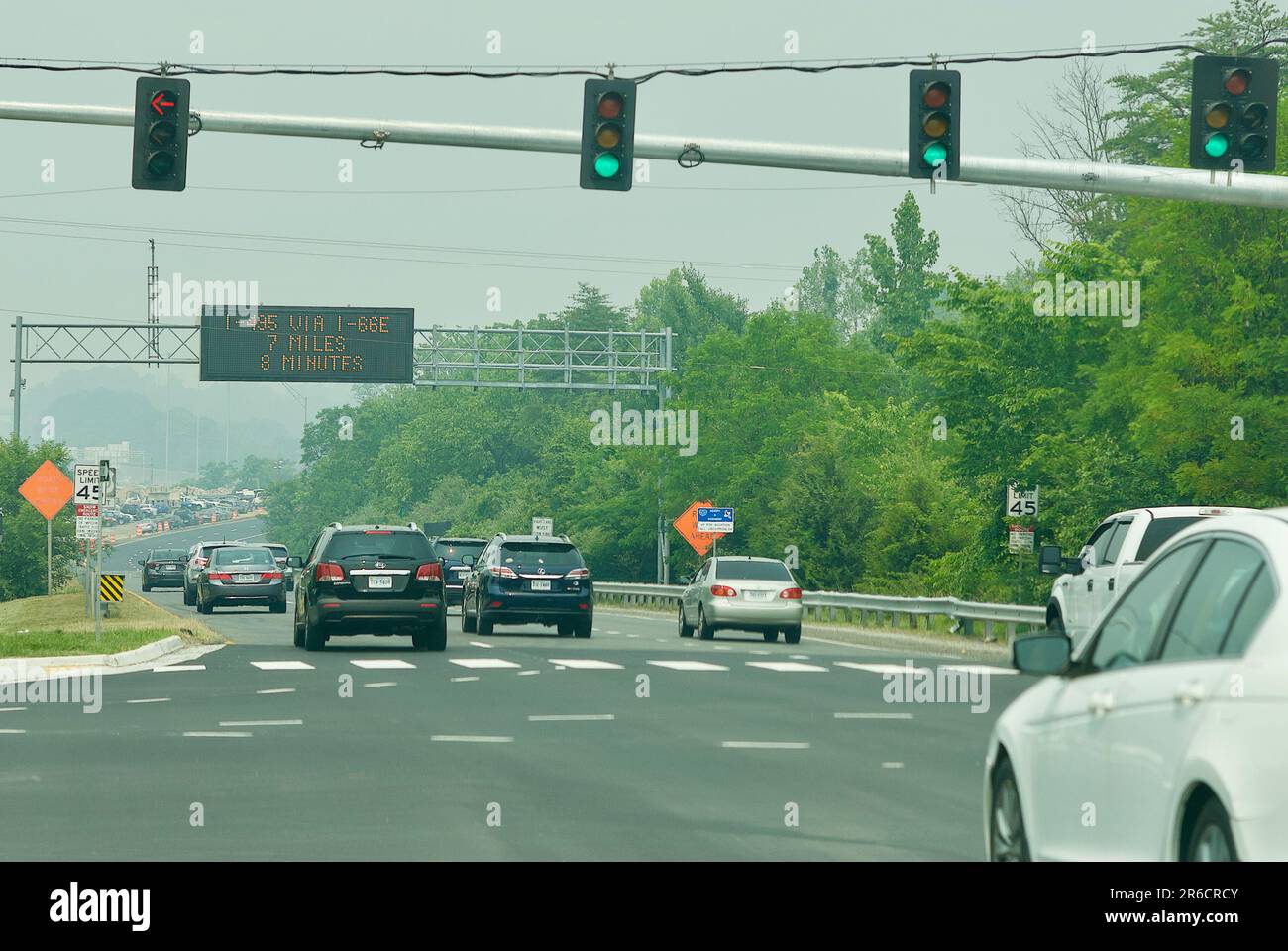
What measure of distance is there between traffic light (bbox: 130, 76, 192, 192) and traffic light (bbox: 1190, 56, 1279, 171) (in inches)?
362

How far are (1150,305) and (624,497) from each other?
44.7 m

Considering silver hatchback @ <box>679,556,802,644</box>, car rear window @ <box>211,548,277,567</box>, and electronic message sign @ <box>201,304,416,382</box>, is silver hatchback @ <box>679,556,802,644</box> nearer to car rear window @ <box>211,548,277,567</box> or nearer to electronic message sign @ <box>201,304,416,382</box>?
car rear window @ <box>211,548,277,567</box>

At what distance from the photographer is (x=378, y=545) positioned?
97.3ft

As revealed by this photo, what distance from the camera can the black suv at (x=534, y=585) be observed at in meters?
35.2

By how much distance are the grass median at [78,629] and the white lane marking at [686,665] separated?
7.02m

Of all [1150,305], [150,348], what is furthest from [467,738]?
[150,348]

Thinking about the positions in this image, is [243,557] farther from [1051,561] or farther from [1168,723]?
[1168,723]

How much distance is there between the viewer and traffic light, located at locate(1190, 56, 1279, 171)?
61.7ft

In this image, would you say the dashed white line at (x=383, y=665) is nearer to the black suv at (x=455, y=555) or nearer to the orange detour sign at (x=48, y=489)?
the orange detour sign at (x=48, y=489)

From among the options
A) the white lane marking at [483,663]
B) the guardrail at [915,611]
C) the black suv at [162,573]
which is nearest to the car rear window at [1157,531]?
the guardrail at [915,611]

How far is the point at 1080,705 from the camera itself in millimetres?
7047

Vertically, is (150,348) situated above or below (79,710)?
above

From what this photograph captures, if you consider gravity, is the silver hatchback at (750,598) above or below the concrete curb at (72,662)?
above
